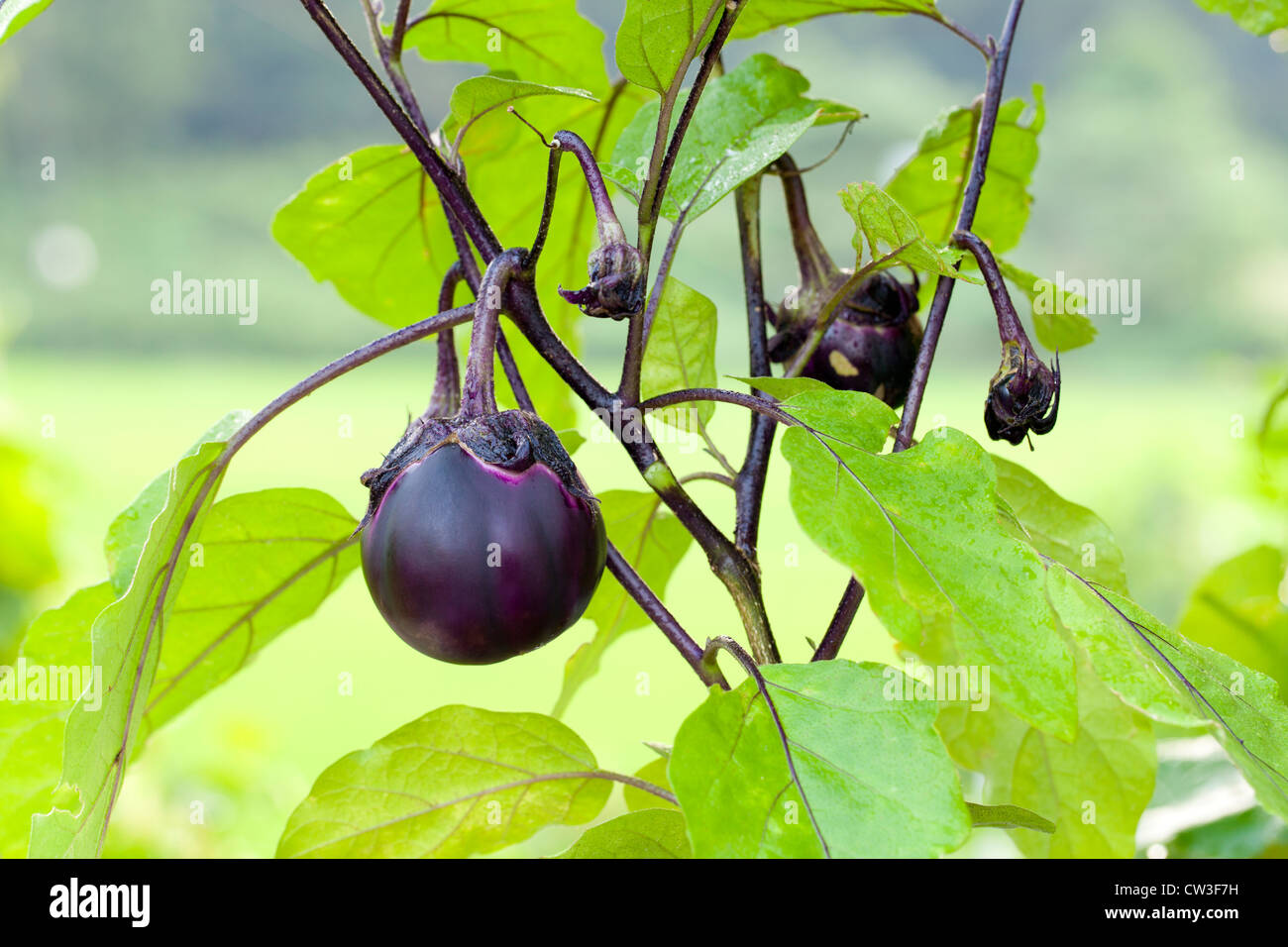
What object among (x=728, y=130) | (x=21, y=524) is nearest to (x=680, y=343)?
(x=728, y=130)

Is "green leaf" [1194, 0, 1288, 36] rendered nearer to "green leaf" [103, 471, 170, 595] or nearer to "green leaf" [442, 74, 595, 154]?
"green leaf" [442, 74, 595, 154]

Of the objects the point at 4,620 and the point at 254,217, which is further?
the point at 254,217

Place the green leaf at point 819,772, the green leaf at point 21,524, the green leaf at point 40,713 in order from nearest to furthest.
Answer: the green leaf at point 819,772, the green leaf at point 40,713, the green leaf at point 21,524

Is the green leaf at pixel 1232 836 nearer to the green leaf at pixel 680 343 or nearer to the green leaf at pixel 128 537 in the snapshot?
the green leaf at pixel 680 343

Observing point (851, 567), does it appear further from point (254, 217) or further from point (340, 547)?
point (254, 217)

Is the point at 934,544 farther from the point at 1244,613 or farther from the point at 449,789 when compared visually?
the point at 1244,613

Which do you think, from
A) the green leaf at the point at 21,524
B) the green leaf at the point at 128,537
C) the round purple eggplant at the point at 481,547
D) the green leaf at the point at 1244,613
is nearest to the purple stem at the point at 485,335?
the round purple eggplant at the point at 481,547
